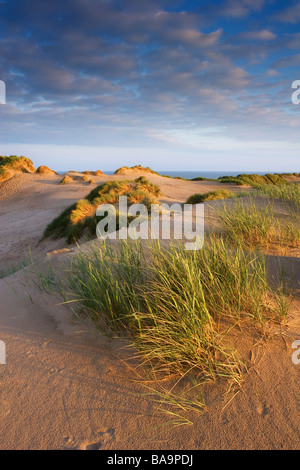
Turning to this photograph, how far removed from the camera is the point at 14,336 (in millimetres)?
2961

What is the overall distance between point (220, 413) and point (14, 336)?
6.73 ft

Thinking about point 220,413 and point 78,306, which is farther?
point 78,306

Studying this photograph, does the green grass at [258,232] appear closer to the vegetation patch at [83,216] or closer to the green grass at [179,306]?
the green grass at [179,306]

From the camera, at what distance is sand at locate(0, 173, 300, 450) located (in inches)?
72.5

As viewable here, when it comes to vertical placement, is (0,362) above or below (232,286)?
below

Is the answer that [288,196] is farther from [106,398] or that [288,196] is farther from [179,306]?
[106,398]

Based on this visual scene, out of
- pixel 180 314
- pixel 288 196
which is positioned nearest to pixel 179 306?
pixel 180 314

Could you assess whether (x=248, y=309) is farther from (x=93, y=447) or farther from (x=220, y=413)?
(x=93, y=447)

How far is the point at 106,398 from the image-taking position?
2164 mm

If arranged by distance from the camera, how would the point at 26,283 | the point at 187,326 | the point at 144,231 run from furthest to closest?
the point at 144,231 → the point at 26,283 → the point at 187,326

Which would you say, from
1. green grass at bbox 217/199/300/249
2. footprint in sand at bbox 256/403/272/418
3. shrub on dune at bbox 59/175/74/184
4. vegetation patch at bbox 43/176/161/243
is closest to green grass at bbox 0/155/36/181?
shrub on dune at bbox 59/175/74/184

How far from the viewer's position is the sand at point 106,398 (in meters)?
1.84

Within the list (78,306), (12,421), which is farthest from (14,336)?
(12,421)

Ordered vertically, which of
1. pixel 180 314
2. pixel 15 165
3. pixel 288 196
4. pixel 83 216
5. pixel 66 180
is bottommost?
pixel 180 314
